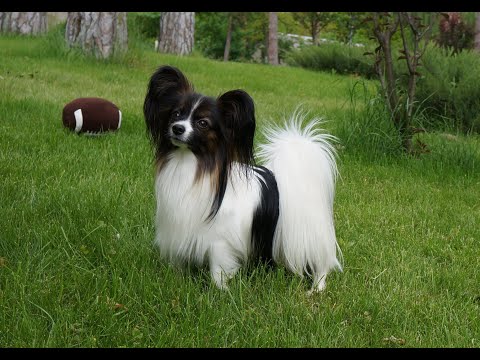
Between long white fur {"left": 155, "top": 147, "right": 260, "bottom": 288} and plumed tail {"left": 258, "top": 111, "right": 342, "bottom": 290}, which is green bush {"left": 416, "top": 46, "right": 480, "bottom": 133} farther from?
long white fur {"left": 155, "top": 147, "right": 260, "bottom": 288}

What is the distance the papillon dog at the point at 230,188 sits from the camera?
2.83m

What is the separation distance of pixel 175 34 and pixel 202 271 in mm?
12459

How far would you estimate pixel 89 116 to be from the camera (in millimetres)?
5668

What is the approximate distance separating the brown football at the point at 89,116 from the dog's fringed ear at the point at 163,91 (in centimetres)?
284

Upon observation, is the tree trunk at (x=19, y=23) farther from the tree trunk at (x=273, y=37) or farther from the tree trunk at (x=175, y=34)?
the tree trunk at (x=273, y=37)

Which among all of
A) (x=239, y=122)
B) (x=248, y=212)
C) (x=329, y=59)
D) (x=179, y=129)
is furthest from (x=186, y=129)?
(x=329, y=59)

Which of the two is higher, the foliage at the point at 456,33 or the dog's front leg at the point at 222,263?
the foliage at the point at 456,33

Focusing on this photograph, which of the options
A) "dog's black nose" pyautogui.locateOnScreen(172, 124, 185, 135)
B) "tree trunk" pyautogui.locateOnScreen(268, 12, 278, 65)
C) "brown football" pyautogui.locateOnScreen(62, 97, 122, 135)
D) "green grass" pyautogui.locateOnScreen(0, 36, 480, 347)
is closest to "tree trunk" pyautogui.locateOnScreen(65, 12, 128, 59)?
"green grass" pyautogui.locateOnScreen(0, 36, 480, 347)

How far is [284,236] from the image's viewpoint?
3164mm

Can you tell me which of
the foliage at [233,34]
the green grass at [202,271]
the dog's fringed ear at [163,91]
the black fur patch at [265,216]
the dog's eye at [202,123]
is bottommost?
the foliage at [233,34]

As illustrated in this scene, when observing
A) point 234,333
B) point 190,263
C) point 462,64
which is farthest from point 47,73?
point 234,333

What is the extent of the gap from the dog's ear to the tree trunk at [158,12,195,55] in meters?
12.4

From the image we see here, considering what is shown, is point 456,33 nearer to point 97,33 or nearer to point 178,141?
point 97,33

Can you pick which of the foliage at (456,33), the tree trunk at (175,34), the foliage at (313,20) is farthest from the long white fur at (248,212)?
the foliage at (313,20)
